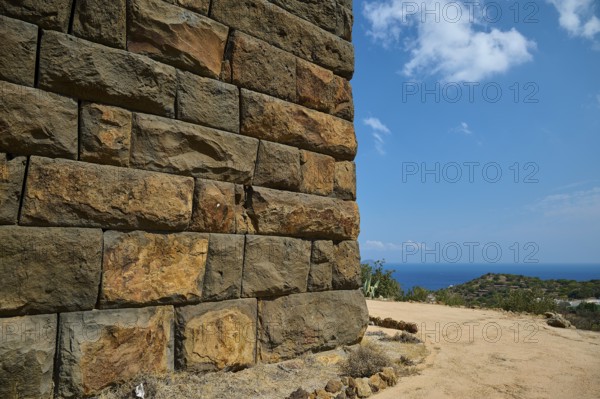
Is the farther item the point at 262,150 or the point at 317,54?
the point at 317,54

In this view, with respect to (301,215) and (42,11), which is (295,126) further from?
(42,11)

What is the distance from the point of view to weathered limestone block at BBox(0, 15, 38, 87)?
296cm

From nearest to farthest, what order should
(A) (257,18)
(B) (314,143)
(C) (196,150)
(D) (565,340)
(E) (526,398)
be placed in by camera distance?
(C) (196,150)
(E) (526,398)
(A) (257,18)
(B) (314,143)
(D) (565,340)

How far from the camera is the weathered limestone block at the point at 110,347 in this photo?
10.1ft

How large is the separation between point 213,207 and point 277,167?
84 cm

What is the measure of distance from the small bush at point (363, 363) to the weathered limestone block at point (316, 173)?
5.83ft

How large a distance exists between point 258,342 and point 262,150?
186 cm

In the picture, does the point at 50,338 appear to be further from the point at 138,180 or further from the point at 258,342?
the point at 258,342

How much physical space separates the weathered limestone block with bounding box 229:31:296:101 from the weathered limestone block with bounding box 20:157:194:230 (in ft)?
4.02

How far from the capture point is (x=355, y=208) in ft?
17.1

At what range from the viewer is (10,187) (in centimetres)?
294

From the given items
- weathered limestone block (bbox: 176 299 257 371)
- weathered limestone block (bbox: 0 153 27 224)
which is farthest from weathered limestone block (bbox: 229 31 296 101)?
weathered limestone block (bbox: 176 299 257 371)

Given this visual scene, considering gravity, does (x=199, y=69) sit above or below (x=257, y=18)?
below

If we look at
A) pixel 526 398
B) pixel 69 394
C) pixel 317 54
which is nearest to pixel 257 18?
pixel 317 54
